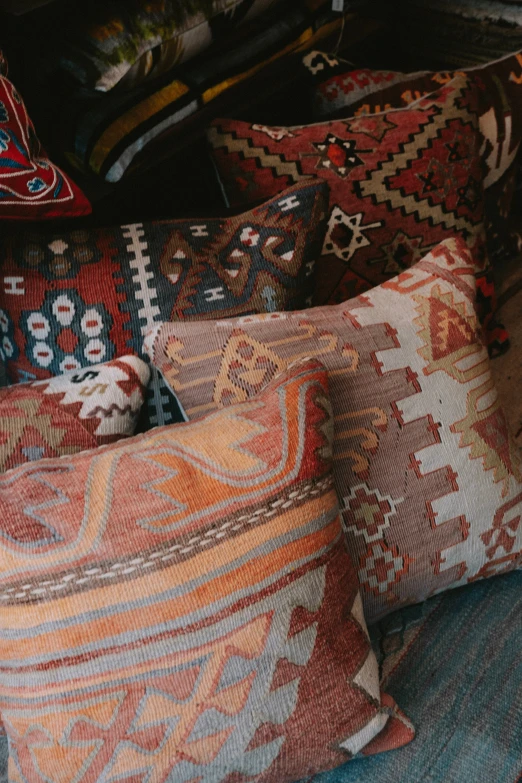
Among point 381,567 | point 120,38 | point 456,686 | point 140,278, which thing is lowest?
point 456,686

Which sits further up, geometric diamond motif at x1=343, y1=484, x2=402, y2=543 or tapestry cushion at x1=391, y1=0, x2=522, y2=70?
tapestry cushion at x1=391, y1=0, x2=522, y2=70

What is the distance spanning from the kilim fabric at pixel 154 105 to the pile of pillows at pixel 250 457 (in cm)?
8

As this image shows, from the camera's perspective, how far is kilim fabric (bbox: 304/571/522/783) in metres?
0.69

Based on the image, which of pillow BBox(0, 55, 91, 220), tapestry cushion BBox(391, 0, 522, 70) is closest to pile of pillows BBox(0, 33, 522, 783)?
pillow BBox(0, 55, 91, 220)

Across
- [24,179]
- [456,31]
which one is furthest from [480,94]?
[24,179]

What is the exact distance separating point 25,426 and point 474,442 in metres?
0.50

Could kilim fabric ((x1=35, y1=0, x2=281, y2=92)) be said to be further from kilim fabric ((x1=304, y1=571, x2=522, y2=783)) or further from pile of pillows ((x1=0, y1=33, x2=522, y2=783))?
kilim fabric ((x1=304, y1=571, x2=522, y2=783))

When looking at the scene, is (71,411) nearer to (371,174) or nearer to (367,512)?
(367,512)

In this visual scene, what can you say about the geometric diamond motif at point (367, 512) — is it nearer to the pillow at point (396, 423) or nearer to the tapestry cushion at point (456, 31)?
the pillow at point (396, 423)

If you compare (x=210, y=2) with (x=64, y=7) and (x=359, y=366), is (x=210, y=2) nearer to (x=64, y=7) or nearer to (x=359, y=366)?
(x=64, y=7)

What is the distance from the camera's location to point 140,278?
0.81 meters

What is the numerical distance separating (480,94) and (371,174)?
1.01ft

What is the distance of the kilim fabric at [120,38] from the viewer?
2.67 ft

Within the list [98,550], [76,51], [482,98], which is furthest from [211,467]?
[482,98]
